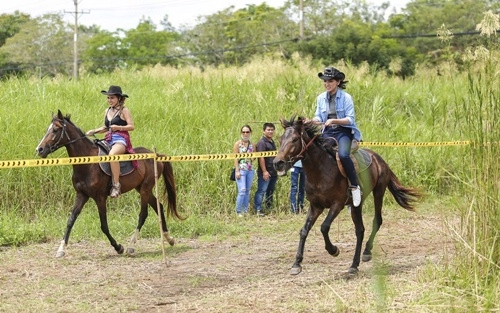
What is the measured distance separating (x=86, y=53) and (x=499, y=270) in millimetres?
50707

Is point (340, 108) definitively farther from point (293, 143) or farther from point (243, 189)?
point (243, 189)

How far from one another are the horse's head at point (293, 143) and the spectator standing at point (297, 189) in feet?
19.5

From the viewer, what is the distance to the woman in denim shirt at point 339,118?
9359 mm

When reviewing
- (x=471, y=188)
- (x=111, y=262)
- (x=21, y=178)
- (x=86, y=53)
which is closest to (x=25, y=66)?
(x=86, y=53)

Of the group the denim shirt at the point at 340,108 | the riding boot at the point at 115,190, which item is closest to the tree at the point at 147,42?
the riding boot at the point at 115,190

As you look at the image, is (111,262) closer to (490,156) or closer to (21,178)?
(21,178)

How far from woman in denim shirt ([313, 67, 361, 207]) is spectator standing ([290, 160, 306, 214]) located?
214 inches

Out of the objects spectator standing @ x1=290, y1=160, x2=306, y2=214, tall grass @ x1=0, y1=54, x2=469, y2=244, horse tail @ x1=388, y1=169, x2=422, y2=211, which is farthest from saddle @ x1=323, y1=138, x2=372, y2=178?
spectator standing @ x1=290, y1=160, x2=306, y2=214

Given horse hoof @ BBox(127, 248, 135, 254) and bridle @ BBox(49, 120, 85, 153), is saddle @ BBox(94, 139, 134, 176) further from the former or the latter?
horse hoof @ BBox(127, 248, 135, 254)

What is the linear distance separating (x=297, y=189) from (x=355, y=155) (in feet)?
18.4

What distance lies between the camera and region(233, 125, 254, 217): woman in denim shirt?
47.4 feet

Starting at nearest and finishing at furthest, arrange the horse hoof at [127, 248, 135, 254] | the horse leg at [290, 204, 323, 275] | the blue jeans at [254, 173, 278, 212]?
1. the horse leg at [290, 204, 323, 275]
2. the horse hoof at [127, 248, 135, 254]
3. the blue jeans at [254, 173, 278, 212]

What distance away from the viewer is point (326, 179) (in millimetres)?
9273

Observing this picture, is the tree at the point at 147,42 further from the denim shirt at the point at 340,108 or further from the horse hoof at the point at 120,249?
the denim shirt at the point at 340,108
